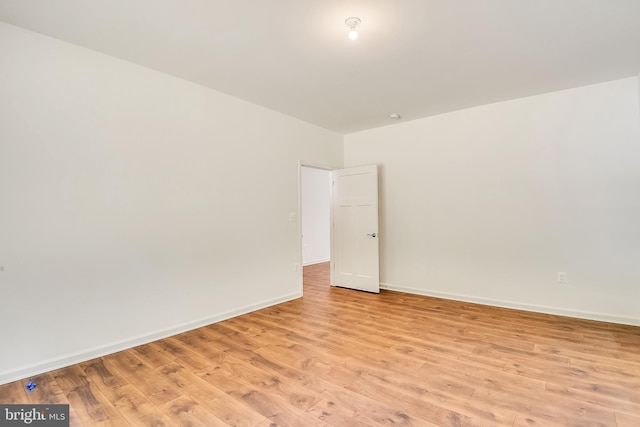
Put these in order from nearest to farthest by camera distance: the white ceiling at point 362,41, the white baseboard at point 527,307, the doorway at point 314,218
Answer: the white ceiling at point 362,41 < the white baseboard at point 527,307 < the doorway at point 314,218

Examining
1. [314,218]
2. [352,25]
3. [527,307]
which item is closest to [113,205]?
[352,25]

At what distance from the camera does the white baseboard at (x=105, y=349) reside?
2340 mm

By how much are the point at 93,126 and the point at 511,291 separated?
504 cm

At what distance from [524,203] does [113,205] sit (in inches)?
183

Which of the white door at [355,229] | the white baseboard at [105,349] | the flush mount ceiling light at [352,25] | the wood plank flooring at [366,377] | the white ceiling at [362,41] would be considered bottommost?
the wood plank flooring at [366,377]

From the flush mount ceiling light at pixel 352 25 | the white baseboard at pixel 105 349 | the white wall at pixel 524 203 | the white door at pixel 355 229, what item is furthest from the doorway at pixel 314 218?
the flush mount ceiling light at pixel 352 25

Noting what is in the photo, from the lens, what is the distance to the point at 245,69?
3.08m

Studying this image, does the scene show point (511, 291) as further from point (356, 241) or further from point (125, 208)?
point (125, 208)

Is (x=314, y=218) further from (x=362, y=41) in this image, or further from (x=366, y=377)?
(x=366, y=377)

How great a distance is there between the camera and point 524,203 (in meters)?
3.92

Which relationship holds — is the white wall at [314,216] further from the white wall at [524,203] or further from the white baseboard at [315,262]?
the white wall at [524,203]

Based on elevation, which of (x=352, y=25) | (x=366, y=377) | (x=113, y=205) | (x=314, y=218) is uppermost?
(x=352, y=25)

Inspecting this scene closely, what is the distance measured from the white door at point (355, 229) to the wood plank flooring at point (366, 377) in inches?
57.5

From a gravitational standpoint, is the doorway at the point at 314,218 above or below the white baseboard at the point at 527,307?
above
